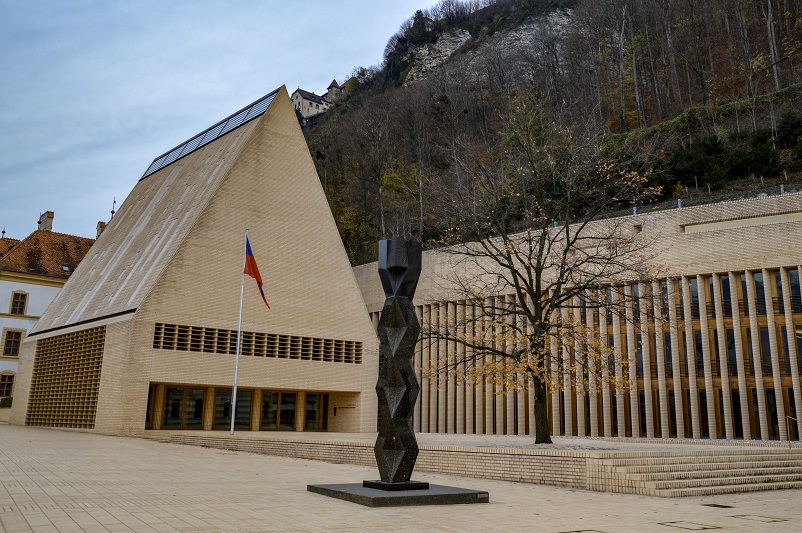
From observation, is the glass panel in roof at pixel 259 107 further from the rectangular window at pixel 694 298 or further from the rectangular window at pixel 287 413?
the rectangular window at pixel 694 298

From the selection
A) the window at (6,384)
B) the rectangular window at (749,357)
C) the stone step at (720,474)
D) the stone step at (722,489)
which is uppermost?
the rectangular window at (749,357)

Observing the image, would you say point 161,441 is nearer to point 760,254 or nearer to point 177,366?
point 177,366

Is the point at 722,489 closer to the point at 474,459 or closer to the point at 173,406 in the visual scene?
the point at 474,459

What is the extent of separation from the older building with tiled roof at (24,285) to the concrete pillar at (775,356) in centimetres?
3966

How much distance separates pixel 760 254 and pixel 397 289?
17.2m

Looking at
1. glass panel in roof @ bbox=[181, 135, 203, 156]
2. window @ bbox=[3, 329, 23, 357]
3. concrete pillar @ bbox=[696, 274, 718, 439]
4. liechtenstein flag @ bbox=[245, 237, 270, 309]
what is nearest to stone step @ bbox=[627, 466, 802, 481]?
concrete pillar @ bbox=[696, 274, 718, 439]

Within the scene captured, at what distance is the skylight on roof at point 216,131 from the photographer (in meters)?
28.5

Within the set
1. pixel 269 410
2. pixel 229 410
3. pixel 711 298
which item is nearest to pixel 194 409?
pixel 229 410

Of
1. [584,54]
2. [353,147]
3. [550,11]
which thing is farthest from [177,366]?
[550,11]

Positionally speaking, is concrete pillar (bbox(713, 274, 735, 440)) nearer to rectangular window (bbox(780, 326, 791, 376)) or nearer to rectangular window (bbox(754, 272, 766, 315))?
rectangular window (bbox(754, 272, 766, 315))

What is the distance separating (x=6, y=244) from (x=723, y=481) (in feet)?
157

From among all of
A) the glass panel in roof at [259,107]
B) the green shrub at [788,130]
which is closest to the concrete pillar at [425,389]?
the glass panel in roof at [259,107]

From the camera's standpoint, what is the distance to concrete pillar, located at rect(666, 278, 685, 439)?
2152 centimetres

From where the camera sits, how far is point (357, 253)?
4319cm
